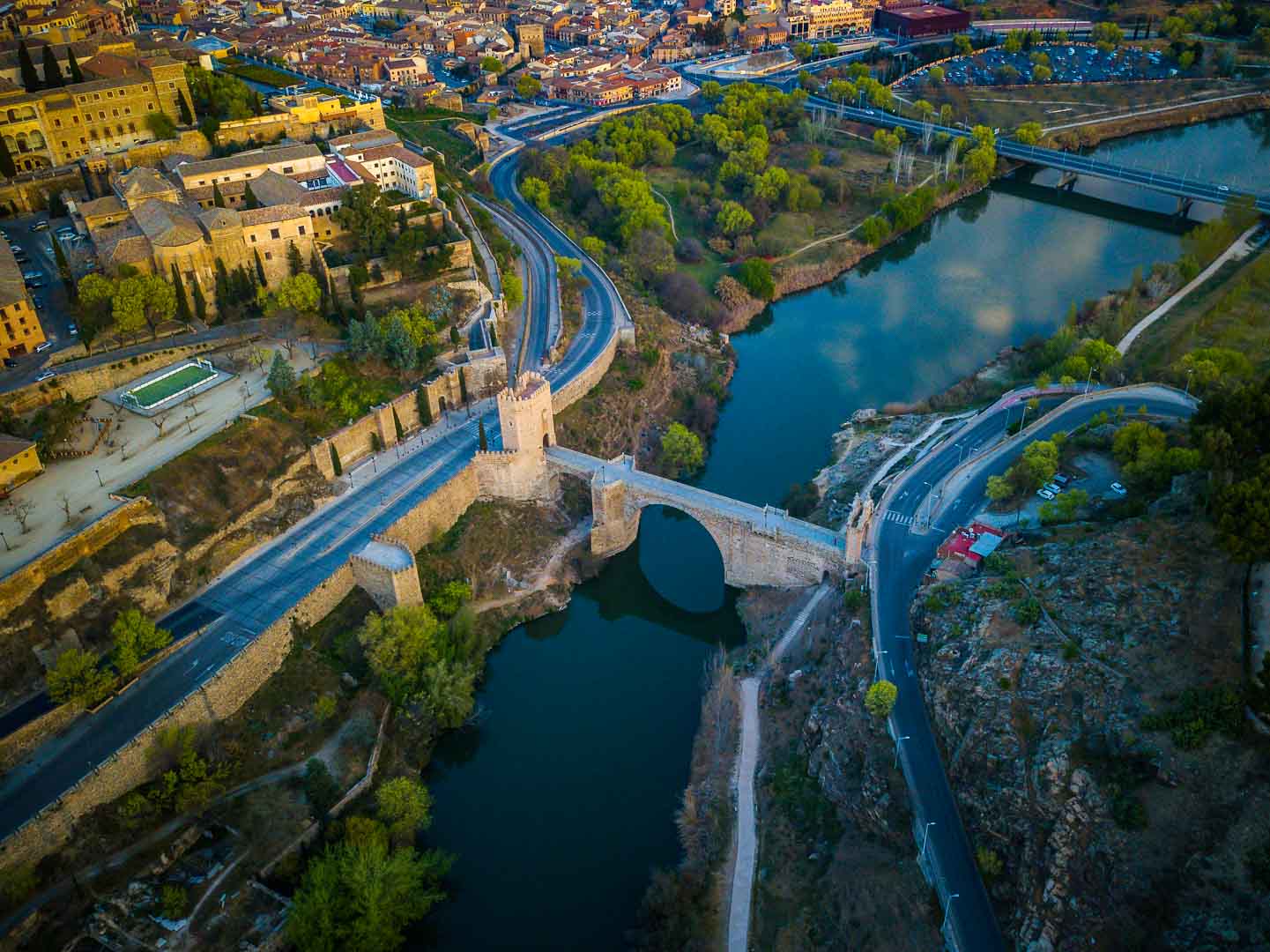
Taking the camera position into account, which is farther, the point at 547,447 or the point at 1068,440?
the point at 547,447

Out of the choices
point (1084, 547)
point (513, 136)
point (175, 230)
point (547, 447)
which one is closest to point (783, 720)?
point (1084, 547)

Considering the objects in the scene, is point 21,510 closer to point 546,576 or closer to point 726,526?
point 546,576

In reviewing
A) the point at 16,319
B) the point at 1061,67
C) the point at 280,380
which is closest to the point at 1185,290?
the point at 280,380

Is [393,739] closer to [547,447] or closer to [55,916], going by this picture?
[55,916]

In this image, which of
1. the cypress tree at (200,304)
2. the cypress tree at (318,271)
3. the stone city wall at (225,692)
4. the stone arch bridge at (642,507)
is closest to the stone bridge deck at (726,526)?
the stone arch bridge at (642,507)

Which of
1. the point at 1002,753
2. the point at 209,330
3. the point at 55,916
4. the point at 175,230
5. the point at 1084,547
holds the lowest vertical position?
the point at 55,916
